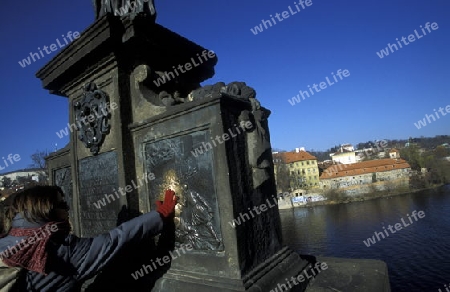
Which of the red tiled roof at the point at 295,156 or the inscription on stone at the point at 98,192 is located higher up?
the red tiled roof at the point at 295,156

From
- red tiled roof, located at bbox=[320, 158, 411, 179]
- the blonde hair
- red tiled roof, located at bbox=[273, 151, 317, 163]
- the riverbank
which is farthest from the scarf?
red tiled roof, located at bbox=[320, 158, 411, 179]

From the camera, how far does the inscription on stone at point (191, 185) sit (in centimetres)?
249

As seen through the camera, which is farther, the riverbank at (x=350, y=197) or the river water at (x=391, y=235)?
the riverbank at (x=350, y=197)

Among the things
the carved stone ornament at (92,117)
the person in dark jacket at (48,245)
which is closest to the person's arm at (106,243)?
the person in dark jacket at (48,245)

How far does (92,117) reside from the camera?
3.47 meters

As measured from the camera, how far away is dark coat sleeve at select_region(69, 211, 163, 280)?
6.53 ft

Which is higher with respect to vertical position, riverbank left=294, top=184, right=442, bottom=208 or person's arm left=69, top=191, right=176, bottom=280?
person's arm left=69, top=191, right=176, bottom=280

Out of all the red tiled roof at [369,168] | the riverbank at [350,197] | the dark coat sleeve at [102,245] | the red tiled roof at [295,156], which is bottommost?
the riverbank at [350,197]

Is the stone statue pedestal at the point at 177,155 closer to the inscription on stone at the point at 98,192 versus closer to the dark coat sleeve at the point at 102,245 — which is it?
the inscription on stone at the point at 98,192

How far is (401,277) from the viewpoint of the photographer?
22.6 meters

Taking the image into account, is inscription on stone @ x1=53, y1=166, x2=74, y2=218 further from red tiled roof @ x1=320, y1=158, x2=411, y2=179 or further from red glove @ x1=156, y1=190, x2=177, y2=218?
red tiled roof @ x1=320, y1=158, x2=411, y2=179

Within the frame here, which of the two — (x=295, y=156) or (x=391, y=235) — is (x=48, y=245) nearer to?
(x=391, y=235)

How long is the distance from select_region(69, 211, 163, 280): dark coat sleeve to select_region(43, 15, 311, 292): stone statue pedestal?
0.44 metres

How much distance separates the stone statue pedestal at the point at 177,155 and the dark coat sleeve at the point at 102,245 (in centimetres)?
44
